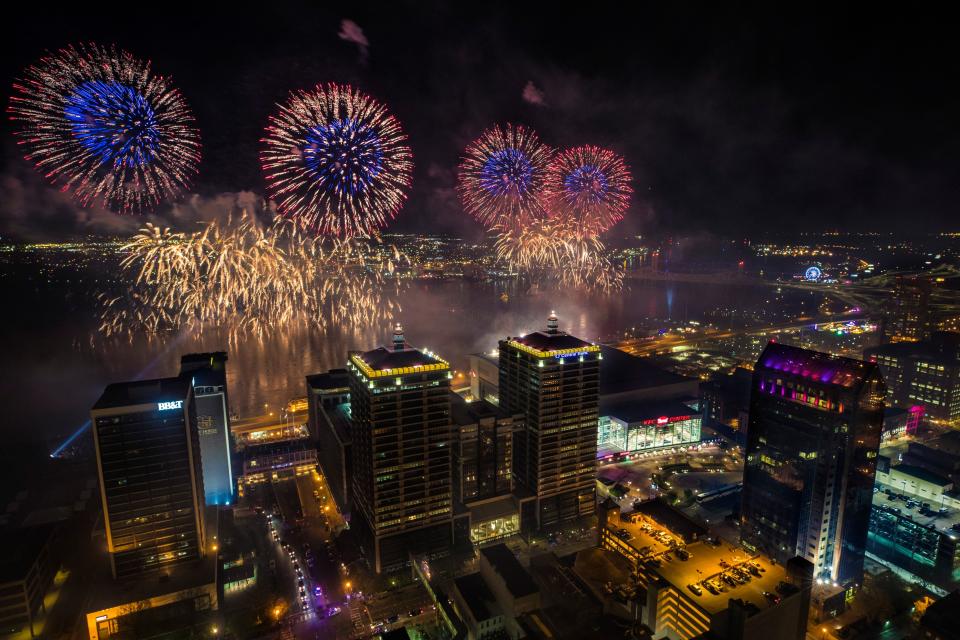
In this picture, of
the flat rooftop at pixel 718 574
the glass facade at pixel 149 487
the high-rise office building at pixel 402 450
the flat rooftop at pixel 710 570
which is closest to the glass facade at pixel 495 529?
the high-rise office building at pixel 402 450

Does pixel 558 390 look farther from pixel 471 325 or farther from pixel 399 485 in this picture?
pixel 471 325

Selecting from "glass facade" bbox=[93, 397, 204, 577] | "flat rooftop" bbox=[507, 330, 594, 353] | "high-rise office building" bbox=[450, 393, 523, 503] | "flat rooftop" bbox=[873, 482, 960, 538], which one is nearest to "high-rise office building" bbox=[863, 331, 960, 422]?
"flat rooftop" bbox=[873, 482, 960, 538]

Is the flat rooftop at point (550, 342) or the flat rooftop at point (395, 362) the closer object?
the flat rooftop at point (395, 362)

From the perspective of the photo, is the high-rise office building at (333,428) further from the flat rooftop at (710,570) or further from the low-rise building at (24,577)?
the flat rooftop at (710,570)

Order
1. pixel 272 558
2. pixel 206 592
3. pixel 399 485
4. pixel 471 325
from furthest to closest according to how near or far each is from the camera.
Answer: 1. pixel 471 325
2. pixel 272 558
3. pixel 399 485
4. pixel 206 592

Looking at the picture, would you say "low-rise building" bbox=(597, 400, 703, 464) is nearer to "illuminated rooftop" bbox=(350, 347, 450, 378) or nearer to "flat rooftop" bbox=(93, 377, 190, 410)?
"illuminated rooftop" bbox=(350, 347, 450, 378)

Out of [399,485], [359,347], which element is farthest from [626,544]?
[359,347]
